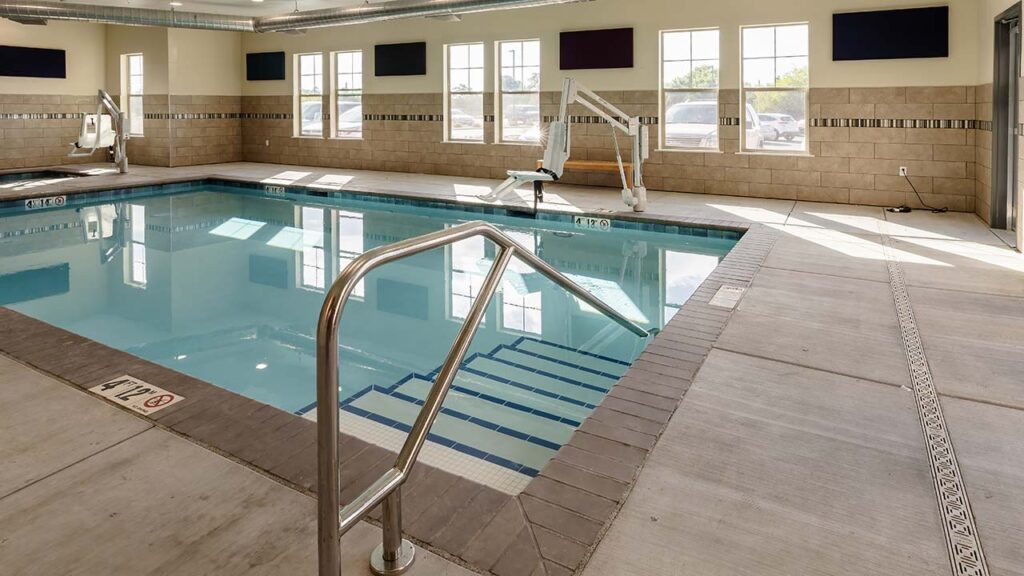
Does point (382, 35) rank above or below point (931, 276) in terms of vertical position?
above

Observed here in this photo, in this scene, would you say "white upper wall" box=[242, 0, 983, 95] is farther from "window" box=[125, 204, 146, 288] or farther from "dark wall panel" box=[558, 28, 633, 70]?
"window" box=[125, 204, 146, 288]

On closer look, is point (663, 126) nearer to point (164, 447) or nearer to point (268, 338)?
point (268, 338)

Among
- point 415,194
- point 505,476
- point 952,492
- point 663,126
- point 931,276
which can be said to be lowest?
point 505,476

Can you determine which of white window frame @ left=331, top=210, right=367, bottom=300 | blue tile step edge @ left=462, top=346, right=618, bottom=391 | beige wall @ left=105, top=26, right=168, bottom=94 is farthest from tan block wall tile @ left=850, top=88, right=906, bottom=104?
beige wall @ left=105, top=26, right=168, bottom=94

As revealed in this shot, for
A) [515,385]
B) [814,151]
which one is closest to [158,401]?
[515,385]

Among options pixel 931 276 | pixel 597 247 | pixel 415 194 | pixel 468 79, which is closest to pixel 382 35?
pixel 468 79

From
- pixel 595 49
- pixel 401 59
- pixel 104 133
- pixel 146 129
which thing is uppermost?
pixel 401 59

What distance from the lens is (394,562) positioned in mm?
1504

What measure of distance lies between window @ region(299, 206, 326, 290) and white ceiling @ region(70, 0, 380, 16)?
3.60m

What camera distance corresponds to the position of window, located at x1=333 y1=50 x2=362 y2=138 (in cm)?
1178

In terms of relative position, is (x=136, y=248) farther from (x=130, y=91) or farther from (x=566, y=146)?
(x=130, y=91)

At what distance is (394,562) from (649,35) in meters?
8.63

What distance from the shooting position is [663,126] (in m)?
9.01

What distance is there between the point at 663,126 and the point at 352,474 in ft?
26.3
